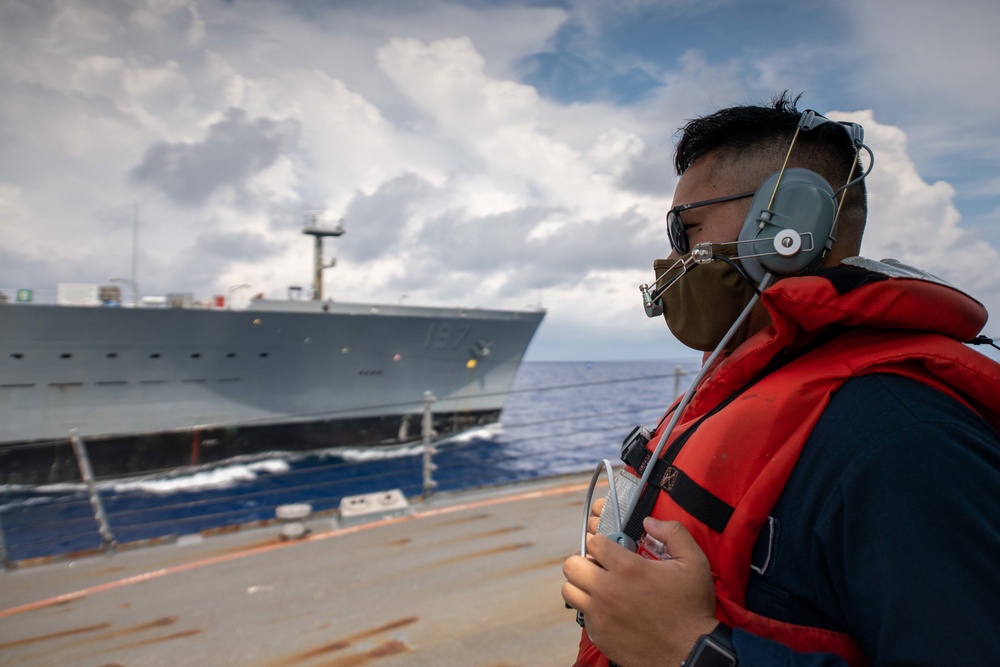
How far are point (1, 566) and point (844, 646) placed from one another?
4.41 meters

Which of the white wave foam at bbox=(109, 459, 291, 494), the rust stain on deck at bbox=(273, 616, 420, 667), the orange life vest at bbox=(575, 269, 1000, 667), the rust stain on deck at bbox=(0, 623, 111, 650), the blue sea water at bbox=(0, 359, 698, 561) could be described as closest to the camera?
the orange life vest at bbox=(575, 269, 1000, 667)

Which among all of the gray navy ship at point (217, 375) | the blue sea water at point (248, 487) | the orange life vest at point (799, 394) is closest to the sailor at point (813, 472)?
the orange life vest at point (799, 394)

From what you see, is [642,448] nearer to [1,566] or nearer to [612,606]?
[612,606]

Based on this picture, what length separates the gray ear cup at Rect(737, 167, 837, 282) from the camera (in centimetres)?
94

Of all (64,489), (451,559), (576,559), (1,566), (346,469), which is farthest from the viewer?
(346,469)

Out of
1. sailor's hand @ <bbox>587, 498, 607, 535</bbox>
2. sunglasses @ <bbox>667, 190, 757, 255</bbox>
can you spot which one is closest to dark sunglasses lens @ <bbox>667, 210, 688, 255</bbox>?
sunglasses @ <bbox>667, 190, 757, 255</bbox>

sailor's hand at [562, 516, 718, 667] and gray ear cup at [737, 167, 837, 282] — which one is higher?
gray ear cup at [737, 167, 837, 282]

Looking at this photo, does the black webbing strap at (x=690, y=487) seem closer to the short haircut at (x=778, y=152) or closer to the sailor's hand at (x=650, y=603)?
the sailor's hand at (x=650, y=603)

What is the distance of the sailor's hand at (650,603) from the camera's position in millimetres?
738

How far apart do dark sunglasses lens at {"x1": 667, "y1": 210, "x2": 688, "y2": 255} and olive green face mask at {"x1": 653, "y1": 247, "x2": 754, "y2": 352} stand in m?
0.06

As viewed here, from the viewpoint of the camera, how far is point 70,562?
3.38 metres

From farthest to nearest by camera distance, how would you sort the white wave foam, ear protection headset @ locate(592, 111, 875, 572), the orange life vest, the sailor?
the white wave foam < ear protection headset @ locate(592, 111, 875, 572) < the orange life vest < the sailor

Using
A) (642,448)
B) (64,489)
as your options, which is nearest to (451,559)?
(642,448)

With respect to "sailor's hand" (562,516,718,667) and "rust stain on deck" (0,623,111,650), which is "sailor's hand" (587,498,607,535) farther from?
"rust stain on deck" (0,623,111,650)
